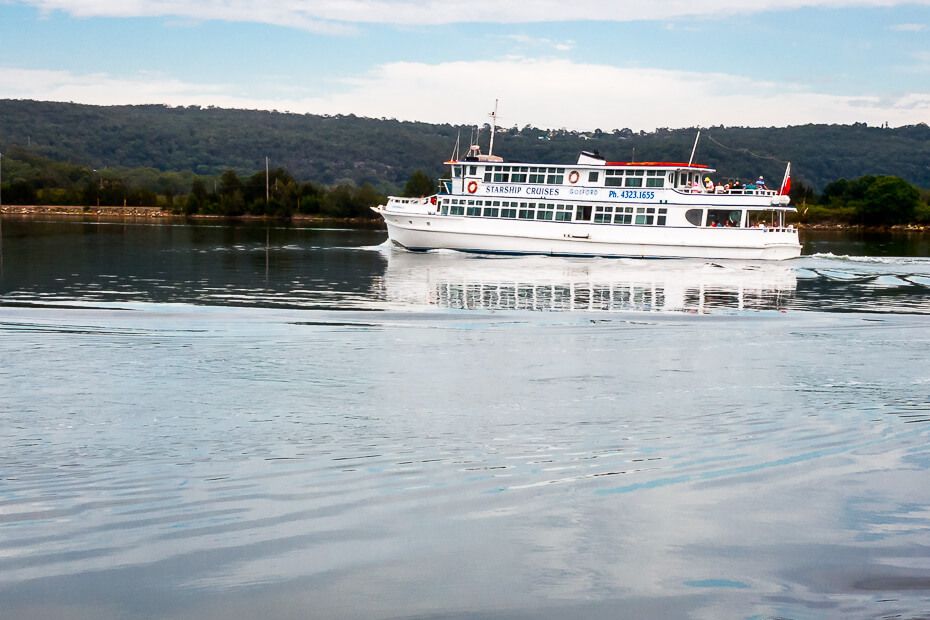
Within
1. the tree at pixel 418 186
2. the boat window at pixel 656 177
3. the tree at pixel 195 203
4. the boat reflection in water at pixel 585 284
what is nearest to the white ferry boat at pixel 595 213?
the boat window at pixel 656 177

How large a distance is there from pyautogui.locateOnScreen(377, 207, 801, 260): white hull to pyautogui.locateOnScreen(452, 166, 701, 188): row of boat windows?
2.49 metres

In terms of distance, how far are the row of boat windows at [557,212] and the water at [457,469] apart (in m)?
37.0

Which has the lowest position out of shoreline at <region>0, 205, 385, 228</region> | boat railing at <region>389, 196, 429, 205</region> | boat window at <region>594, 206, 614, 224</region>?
shoreline at <region>0, 205, 385, 228</region>

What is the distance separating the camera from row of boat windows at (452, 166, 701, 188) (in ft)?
207

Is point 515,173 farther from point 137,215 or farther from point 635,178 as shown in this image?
point 137,215

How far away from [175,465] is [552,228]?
5409cm

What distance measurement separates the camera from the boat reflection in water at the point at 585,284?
33.3m

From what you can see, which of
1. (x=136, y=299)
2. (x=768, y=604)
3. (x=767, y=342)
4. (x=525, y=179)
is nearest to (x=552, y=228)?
(x=525, y=179)

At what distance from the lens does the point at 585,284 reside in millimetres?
41781

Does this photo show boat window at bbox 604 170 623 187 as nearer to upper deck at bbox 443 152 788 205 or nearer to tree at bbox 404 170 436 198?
upper deck at bbox 443 152 788 205

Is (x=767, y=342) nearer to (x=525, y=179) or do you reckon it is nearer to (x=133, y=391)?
(x=133, y=391)

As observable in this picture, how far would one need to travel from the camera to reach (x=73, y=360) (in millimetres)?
19000

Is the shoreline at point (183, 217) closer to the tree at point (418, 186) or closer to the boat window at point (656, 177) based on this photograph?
the tree at point (418, 186)

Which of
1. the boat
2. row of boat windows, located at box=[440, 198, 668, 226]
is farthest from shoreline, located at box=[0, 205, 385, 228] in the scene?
→ the boat
